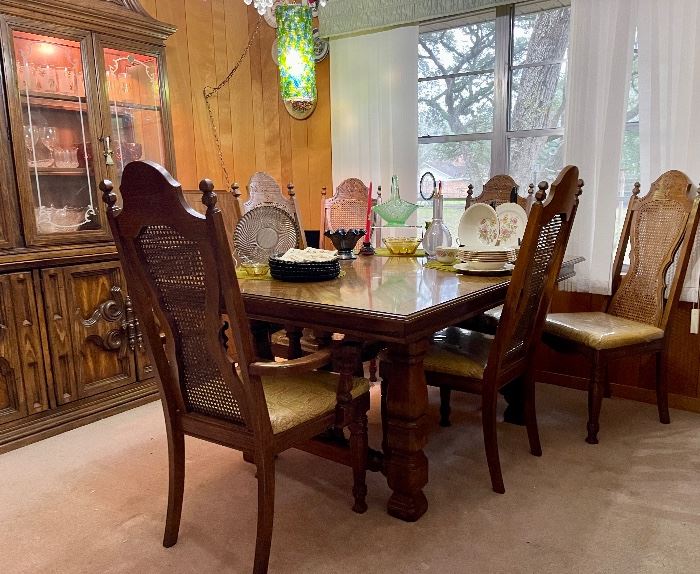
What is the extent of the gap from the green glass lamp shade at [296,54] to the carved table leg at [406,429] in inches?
95.6

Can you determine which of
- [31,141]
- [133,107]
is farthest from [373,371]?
[31,141]

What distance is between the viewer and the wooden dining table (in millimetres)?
1515

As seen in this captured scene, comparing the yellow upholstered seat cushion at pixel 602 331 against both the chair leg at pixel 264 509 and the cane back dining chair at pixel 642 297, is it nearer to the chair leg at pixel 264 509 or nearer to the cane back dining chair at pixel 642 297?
the cane back dining chair at pixel 642 297

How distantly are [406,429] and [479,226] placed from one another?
0.98 meters

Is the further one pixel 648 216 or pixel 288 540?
pixel 648 216

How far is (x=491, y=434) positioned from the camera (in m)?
1.92

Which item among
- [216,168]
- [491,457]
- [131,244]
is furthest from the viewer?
[216,168]

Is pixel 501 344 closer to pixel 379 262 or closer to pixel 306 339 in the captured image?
pixel 379 262

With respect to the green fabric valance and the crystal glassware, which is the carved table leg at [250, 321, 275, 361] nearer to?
the crystal glassware

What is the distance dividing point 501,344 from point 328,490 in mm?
824

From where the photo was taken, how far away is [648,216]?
2.58 metres

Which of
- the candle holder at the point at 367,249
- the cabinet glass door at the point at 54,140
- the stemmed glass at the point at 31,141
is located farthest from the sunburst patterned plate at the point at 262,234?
the stemmed glass at the point at 31,141

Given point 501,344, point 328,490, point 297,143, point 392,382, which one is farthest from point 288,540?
point 297,143

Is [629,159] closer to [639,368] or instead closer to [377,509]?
[639,368]
